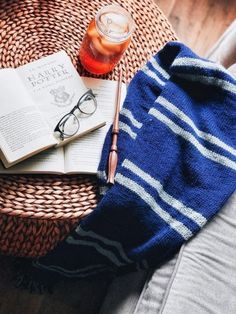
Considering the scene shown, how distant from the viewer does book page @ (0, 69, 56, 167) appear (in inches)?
33.1

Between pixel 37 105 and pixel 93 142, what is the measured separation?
140 millimetres

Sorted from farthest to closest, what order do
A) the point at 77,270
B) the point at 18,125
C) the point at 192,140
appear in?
the point at 77,270 → the point at 192,140 → the point at 18,125

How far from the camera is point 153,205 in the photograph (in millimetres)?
915

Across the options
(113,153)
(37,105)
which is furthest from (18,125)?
(113,153)

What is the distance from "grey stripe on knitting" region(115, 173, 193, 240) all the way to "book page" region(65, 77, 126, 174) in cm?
7

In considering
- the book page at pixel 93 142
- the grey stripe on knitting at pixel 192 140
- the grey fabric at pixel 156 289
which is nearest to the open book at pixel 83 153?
the book page at pixel 93 142

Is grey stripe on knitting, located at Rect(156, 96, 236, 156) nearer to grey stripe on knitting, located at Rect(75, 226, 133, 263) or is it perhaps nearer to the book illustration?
the book illustration

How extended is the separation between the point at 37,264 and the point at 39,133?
392 mm

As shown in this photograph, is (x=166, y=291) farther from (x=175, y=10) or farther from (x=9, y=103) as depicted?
(x=175, y=10)

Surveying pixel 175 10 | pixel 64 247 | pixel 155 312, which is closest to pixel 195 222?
pixel 155 312

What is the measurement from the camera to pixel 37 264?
1.09 m

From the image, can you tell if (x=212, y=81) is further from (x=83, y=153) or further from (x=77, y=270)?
(x=77, y=270)

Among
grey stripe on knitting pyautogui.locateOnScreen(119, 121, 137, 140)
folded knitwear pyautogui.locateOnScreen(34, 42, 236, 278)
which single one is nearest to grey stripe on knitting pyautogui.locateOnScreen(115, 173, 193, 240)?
folded knitwear pyautogui.locateOnScreen(34, 42, 236, 278)

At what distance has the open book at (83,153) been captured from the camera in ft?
2.86
